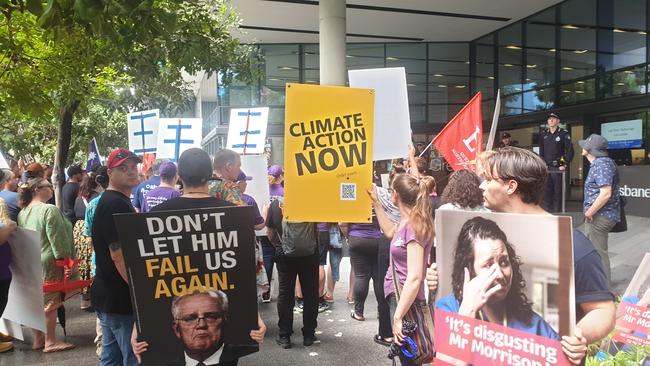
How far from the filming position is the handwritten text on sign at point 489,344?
194 cm

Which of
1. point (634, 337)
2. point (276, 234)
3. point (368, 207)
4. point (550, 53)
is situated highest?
point (550, 53)

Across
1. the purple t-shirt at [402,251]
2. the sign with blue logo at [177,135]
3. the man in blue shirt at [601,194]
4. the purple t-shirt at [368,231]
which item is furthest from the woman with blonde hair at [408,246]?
the sign with blue logo at [177,135]

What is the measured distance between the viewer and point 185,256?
265cm

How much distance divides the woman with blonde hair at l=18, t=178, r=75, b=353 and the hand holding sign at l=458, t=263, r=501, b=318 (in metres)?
4.33

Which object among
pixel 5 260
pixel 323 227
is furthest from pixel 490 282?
pixel 323 227

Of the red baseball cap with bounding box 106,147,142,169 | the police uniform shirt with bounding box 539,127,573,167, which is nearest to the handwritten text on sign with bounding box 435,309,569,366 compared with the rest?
the red baseball cap with bounding box 106,147,142,169

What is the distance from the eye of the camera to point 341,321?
5883 millimetres

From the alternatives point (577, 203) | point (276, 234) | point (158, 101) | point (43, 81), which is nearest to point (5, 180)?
point (43, 81)

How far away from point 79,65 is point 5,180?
1.63 meters

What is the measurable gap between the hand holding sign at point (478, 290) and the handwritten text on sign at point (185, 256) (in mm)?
1202

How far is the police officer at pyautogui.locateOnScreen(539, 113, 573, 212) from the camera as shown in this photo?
11.0m

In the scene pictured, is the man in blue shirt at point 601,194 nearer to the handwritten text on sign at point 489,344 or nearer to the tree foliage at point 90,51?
the handwritten text on sign at point 489,344

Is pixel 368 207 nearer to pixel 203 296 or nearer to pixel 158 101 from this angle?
pixel 203 296

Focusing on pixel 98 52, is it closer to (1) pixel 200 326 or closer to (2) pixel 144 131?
(2) pixel 144 131
